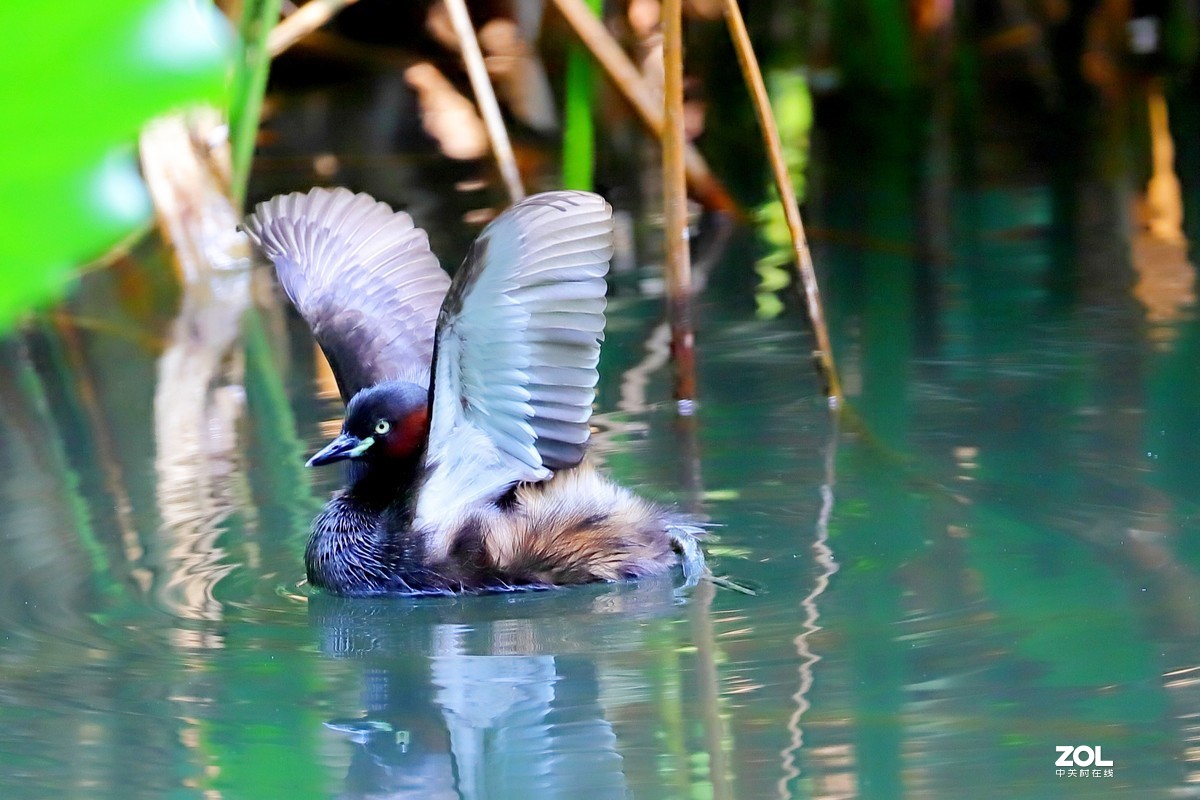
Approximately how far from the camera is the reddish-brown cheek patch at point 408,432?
3129 millimetres

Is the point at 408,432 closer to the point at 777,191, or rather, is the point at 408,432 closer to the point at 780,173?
the point at 780,173

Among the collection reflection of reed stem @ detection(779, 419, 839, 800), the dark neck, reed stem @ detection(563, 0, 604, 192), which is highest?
reed stem @ detection(563, 0, 604, 192)

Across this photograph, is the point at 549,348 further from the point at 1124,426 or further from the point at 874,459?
the point at 1124,426

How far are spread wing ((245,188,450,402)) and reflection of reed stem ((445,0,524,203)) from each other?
94 centimetres

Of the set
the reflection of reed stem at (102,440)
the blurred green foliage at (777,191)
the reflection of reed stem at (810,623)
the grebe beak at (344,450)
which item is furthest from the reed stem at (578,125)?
the grebe beak at (344,450)

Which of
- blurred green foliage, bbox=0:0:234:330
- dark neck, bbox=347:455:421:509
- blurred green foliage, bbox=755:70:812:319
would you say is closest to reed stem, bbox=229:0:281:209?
dark neck, bbox=347:455:421:509

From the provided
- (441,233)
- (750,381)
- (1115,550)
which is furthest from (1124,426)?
(441,233)

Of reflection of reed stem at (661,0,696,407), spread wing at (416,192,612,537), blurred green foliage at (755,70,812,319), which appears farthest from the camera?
blurred green foliage at (755,70,812,319)

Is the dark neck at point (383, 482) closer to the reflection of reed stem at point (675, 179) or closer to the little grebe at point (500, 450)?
the little grebe at point (500, 450)

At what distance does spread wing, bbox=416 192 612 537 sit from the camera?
2666 millimetres

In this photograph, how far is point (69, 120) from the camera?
28 cm

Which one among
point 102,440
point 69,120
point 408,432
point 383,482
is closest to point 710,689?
point 408,432

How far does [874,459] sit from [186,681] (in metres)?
1.67

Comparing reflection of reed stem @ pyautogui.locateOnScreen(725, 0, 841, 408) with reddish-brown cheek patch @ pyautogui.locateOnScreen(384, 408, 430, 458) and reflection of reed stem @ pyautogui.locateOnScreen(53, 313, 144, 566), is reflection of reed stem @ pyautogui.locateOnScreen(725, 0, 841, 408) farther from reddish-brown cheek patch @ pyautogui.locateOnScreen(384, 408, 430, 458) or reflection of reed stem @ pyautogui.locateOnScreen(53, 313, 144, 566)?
reflection of reed stem @ pyautogui.locateOnScreen(53, 313, 144, 566)
